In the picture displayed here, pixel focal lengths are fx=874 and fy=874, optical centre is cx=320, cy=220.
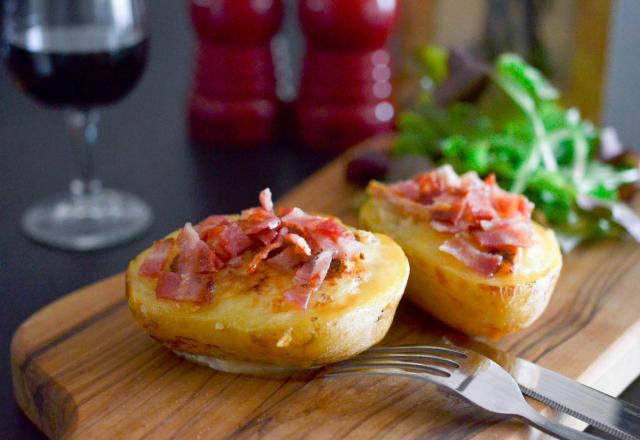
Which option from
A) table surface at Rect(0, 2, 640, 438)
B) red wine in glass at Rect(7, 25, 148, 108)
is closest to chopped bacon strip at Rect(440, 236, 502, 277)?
table surface at Rect(0, 2, 640, 438)

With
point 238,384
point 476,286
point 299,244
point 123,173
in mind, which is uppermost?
point 299,244

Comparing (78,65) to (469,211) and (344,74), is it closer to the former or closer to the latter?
(344,74)

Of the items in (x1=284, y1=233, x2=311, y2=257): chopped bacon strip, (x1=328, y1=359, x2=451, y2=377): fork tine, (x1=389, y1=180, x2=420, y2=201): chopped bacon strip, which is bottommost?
(x1=328, y1=359, x2=451, y2=377): fork tine

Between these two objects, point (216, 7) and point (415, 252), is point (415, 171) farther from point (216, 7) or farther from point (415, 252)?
point (216, 7)

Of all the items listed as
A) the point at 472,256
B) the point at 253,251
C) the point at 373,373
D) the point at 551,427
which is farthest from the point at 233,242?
the point at 551,427

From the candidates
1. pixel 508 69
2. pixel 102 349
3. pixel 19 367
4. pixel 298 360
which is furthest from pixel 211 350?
pixel 508 69

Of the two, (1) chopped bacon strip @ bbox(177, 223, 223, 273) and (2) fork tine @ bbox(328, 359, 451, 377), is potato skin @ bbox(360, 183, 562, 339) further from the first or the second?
(1) chopped bacon strip @ bbox(177, 223, 223, 273)

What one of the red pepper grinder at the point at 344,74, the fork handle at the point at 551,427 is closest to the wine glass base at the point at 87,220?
the red pepper grinder at the point at 344,74

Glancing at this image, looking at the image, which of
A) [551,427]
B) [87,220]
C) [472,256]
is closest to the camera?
[551,427]
